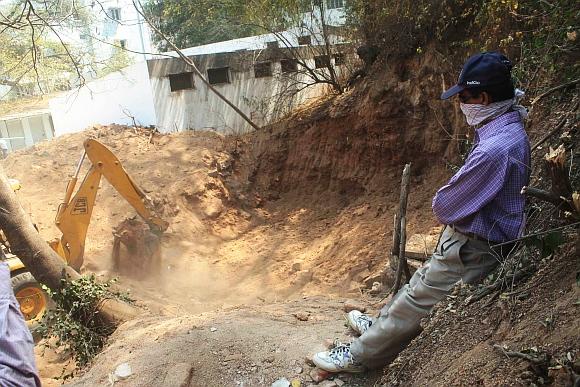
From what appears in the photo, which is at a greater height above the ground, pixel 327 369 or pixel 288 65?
pixel 288 65

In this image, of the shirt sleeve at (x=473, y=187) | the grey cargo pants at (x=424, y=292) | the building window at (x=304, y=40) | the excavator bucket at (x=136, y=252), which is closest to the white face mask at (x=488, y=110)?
the shirt sleeve at (x=473, y=187)

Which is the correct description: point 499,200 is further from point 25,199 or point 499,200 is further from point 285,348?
point 25,199

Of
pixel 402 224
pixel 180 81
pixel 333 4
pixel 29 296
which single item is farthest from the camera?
pixel 180 81

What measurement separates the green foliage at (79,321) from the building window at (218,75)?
8552mm

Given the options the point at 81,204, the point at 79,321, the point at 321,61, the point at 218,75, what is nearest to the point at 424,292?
the point at 79,321

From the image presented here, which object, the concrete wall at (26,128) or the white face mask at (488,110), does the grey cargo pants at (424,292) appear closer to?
the white face mask at (488,110)

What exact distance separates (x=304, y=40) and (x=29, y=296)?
24.5 ft

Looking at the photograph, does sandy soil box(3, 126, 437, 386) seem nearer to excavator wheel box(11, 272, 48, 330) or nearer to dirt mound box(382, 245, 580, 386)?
dirt mound box(382, 245, 580, 386)

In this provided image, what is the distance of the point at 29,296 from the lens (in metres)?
7.04

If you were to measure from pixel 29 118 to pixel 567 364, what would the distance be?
2205 centimetres

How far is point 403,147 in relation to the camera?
8.78m

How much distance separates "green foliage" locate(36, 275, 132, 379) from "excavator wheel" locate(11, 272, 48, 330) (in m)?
1.57

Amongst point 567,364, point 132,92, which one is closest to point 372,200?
point 567,364

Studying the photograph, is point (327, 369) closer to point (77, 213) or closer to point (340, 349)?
point (340, 349)
